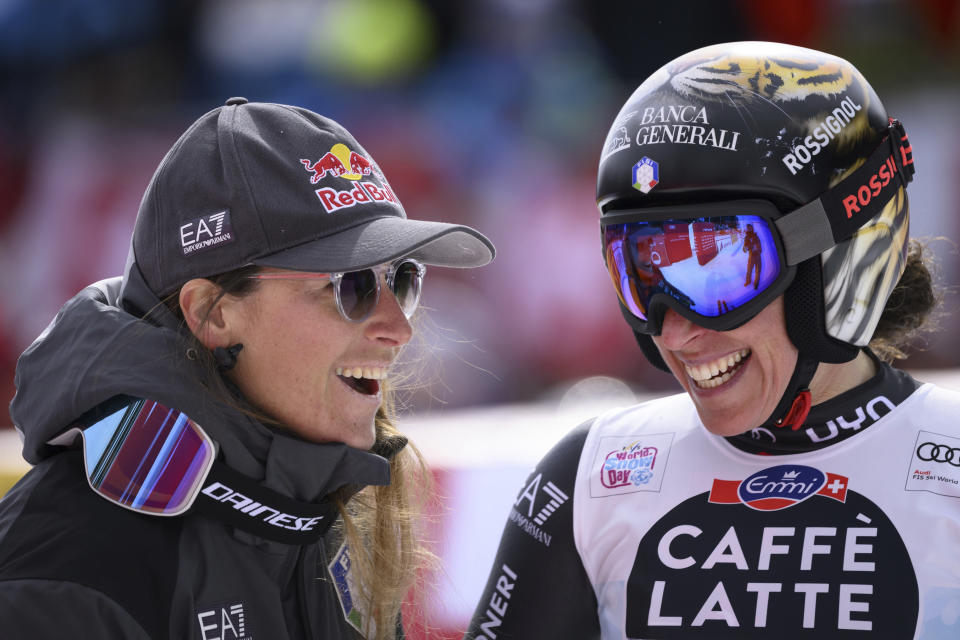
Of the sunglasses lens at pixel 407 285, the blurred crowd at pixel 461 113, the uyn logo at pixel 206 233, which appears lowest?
the blurred crowd at pixel 461 113

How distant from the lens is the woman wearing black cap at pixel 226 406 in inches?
78.7

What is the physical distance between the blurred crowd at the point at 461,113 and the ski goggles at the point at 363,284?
5543 mm

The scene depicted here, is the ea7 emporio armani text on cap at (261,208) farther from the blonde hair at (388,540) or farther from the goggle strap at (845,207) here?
the goggle strap at (845,207)

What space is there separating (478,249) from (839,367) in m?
0.84

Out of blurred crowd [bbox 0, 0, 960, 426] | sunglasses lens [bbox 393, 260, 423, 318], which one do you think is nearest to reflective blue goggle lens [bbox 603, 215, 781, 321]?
sunglasses lens [bbox 393, 260, 423, 318]

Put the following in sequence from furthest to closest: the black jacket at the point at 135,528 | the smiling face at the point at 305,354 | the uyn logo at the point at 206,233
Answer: the smiling face at the point at 305,354, the uyn logo at the point at 206,233, the black jacket at the point at 135,528

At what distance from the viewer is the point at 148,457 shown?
2047mm

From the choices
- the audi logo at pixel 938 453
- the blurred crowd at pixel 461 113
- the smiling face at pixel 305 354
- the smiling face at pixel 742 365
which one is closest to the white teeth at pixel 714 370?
the smiling face at pixel 742 365

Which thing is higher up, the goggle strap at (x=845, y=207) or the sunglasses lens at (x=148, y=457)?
the goggle strap at (x=845, y=207)

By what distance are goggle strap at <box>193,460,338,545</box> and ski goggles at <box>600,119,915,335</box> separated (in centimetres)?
87

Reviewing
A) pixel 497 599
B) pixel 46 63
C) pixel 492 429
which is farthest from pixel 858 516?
pixel 46 63

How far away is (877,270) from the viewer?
2.49 m

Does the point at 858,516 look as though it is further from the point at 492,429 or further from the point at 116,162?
the point at 116,162

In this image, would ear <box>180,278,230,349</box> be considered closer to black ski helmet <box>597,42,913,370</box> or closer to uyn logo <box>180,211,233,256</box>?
uyn logo <box>180,211,233,256</box>
